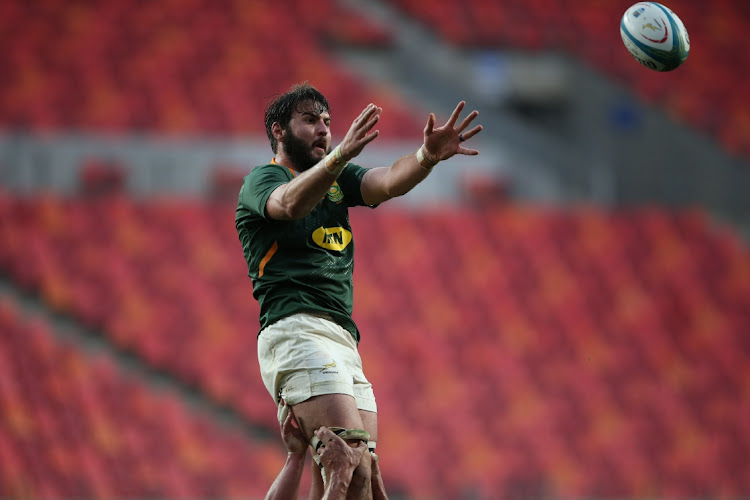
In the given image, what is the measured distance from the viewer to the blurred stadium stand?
9.36 metres

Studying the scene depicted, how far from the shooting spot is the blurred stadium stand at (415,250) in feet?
30.7

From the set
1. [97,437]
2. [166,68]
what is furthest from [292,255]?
A: [166,68]

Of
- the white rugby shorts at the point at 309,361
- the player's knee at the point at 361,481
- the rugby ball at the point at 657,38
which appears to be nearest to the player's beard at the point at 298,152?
the white rugby shorts at the point at 309,361

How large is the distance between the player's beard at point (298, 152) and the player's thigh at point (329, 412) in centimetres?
92

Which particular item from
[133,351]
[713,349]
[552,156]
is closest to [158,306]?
[133,351]

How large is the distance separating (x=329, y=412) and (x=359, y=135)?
1.04 meters

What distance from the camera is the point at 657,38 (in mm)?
4516

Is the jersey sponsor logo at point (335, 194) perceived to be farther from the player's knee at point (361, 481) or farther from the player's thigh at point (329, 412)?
the player's knee at point (361, 481)

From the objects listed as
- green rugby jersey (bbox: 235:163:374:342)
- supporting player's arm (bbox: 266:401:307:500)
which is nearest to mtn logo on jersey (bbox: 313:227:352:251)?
green rugby jersey (bbox: 235:163:374:342)

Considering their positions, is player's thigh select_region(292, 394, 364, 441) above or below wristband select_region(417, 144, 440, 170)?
below

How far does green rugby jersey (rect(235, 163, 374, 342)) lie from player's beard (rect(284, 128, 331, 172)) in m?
Answer: 0.08

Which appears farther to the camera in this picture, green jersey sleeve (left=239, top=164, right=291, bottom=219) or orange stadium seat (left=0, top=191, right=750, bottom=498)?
orange stadium seat (left=0, top=191, right=750, bottom=498)

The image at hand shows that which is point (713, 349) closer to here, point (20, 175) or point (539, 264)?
point (539, 264)

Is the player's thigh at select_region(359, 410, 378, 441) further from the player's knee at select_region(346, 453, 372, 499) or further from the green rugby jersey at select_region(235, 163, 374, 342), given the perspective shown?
the green rugby jersey at select_region(235, 163, 374, 342)
